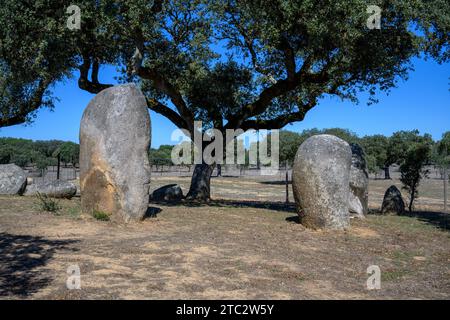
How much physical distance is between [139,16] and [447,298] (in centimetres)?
1339

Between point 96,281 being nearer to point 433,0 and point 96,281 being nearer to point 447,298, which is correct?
point 447,298

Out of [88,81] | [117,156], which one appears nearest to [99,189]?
[117,156]

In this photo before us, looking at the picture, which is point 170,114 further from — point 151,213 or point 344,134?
point 344,134

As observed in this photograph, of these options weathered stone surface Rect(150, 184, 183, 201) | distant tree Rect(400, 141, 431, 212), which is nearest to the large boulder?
weathered stone surface Rect(150, 184, 183, 201)

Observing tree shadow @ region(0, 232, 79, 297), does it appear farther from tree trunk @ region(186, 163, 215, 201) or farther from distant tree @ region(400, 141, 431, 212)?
distant tree @ region(400, 141, 431, 212)

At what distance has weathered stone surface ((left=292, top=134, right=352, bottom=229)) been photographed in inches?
442

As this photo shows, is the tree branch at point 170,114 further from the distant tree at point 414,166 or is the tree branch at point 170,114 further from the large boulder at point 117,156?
the distant tree at point 414,166

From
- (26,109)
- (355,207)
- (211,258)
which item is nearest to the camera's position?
(211,258)

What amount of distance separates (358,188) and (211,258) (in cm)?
876

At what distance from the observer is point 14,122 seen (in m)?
20.8

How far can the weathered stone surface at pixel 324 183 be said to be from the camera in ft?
36.8

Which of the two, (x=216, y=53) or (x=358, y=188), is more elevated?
(x=216, y=53)

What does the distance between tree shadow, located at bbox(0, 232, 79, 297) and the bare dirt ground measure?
15 millimetres

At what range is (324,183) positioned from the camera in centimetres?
1120
